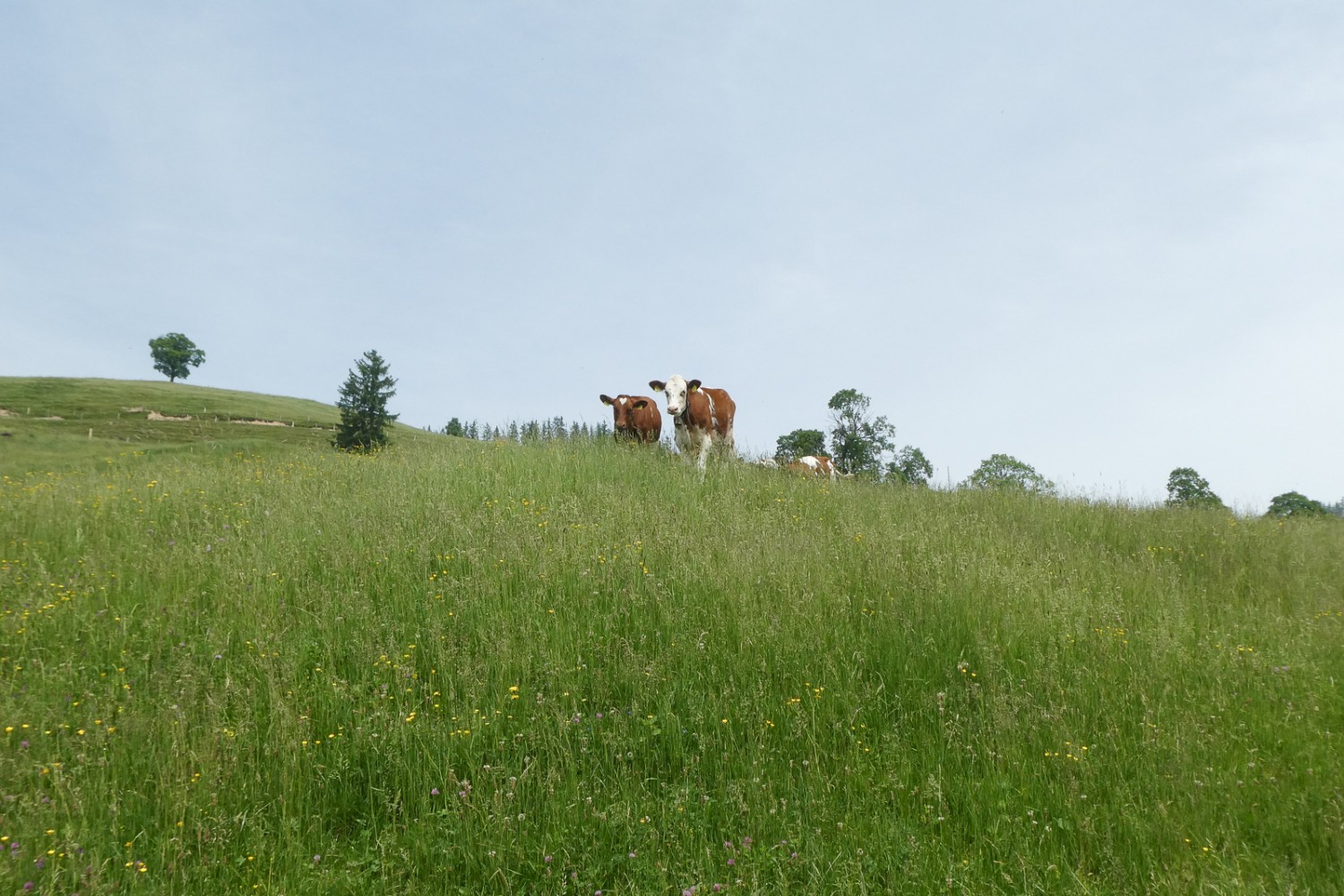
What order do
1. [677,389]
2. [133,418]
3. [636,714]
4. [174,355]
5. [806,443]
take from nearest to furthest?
[636,714] → [677,389] → [806,443] → [133,418] → [174,355]

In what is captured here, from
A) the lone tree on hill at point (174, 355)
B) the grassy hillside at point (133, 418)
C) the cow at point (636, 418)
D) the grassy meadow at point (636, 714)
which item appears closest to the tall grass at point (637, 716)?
the grassy meadow at point (636, 714)

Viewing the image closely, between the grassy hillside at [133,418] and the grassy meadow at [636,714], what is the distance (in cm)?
3943

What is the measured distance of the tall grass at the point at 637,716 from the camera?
10.3ft

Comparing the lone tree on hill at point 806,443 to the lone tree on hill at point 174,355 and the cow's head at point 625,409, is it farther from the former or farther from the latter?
the lone tree on hill at point 174,355

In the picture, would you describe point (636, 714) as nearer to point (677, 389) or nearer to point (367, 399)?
point (677, 389)

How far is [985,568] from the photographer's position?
20.7ft

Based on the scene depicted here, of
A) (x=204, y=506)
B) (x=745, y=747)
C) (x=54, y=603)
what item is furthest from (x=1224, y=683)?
(x=204, y=506)

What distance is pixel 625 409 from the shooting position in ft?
51.1

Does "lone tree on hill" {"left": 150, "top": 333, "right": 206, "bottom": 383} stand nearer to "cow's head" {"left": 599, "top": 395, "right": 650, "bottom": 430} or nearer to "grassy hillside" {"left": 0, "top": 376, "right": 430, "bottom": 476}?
"grassy hillside" {"left": 0, "top": 376, "right": 430, "bottom": 476}

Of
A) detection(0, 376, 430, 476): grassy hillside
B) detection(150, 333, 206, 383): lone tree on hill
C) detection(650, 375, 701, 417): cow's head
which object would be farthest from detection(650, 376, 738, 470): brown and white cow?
detection(150, 333, 206, 383): lone tree on hill

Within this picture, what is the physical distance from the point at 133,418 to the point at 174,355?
198ft

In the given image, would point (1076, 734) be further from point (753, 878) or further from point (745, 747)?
point (753, 878)

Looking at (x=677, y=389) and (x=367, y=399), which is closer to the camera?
(x=677, y=389)

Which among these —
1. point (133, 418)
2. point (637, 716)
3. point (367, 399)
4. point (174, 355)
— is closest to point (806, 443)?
point (367, 399)
